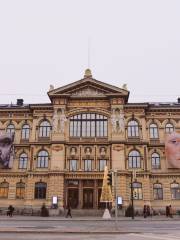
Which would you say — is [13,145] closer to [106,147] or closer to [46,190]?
[46,190]

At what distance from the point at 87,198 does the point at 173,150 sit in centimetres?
1468

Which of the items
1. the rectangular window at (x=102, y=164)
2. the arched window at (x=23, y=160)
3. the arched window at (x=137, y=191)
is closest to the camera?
the arched window at (x=137, y=191)

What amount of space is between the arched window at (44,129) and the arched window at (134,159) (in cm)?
1328

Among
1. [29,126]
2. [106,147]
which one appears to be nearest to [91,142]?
[106,147]

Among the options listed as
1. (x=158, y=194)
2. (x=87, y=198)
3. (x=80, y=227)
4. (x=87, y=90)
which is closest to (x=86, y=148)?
(x=87, y=198)

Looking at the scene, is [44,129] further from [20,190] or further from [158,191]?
[158,191]

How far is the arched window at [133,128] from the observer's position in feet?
165

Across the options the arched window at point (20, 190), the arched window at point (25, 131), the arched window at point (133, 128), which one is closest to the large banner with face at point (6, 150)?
the arched window at point (25, 131)

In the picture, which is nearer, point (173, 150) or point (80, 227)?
point (80, 227)

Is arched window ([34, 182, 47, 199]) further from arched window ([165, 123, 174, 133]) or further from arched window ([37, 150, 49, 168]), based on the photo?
arched window ([165, 123, 174, 133])

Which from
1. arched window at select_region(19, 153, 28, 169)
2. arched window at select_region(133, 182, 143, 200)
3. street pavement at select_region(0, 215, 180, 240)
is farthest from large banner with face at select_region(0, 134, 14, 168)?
street pavement at select_region(0, 215, 180, 240)

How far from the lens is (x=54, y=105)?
51125 mm

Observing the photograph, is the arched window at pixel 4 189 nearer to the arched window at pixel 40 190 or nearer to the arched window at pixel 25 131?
the arched window at pixel 40 190

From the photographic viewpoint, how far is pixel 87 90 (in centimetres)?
5178
